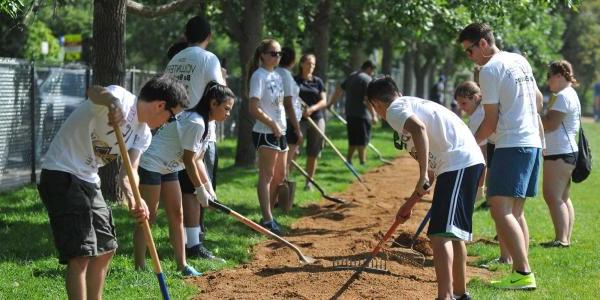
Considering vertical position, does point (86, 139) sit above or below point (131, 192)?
above

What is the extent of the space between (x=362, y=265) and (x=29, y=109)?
22.7 feet

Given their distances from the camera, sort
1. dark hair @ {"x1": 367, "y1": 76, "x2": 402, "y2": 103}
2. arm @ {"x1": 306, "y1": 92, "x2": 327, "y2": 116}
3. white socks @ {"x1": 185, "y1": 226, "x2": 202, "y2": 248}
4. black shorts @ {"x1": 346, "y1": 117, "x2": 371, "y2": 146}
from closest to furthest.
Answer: dark hair @ {"x1": 367, "y1": 76, "x2": 402, "y2": 103} < white socks @ {"x1": 185, "y1": 226, "x2": 202, "y2": 248} < arm @ {"x1": 306, "y1": 92, "x2": 327, "y2": 116} < black shorts @ {"x1": 346, "y1": 117, "x2": 371, "y2": 146}

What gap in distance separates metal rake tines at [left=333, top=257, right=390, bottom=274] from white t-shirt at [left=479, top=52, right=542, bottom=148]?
1350 mm

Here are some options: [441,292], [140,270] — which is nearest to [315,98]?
[140,270]

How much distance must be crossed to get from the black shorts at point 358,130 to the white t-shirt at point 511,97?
8.87 meters

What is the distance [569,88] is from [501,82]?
210cm

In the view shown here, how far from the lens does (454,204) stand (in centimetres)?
589

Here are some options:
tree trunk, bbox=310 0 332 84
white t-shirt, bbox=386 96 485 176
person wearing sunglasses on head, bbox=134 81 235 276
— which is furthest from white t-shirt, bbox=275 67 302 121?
tree trunk, bbox=310 0 332 84

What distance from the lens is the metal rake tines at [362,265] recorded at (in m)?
7.09

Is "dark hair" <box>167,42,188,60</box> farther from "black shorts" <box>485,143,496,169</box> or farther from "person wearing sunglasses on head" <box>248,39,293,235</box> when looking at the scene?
"black shorts" <box>485,143,496,169</box>

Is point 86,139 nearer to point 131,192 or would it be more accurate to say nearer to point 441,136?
point 131,192

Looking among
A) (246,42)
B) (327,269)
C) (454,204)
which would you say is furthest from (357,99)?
(454,204)

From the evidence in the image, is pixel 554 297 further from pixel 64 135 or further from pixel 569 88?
pixel 64 135

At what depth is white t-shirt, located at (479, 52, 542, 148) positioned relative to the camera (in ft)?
21.9
